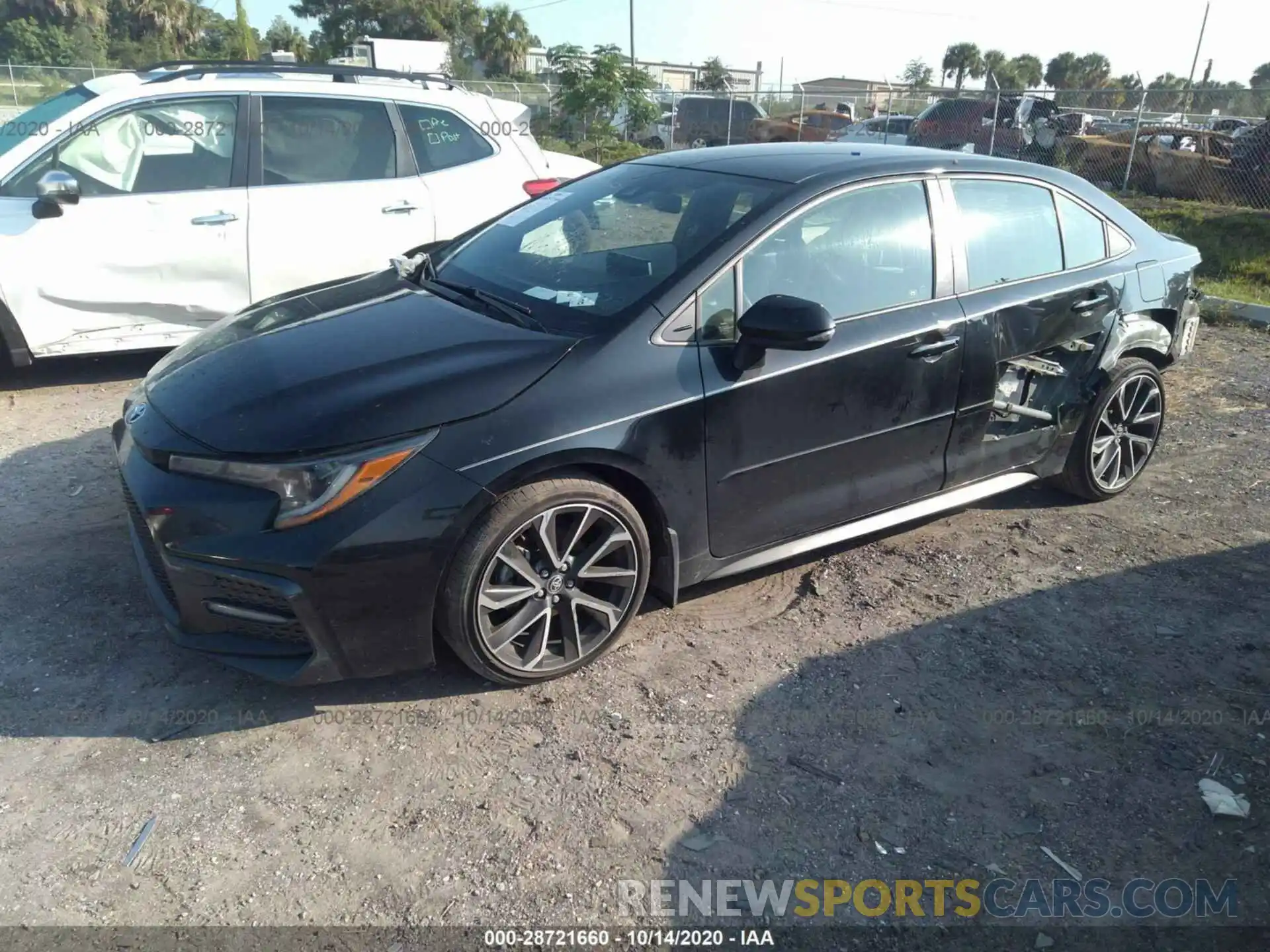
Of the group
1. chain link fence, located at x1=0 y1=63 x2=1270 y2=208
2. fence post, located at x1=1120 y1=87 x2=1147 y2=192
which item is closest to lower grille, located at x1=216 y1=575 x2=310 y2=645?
chain link fence, located at x1=0 y1=63 x2=1270 y2=208

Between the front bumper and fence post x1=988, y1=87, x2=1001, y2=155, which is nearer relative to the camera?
the front bumper

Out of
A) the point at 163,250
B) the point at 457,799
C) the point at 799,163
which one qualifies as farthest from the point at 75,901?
the point at 163,250

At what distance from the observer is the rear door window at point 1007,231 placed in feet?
13.2

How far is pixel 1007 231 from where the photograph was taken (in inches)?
164

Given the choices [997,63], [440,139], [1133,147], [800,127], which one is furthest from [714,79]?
[997,63]

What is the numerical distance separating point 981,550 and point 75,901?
3.70 metres

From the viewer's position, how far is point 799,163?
3873mm

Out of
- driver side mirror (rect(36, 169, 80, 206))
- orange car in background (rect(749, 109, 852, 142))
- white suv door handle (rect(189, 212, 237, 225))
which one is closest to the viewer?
driver side mirror (rect(36, 169, 80, 206))

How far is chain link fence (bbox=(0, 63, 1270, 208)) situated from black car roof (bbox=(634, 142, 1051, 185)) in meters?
8.49

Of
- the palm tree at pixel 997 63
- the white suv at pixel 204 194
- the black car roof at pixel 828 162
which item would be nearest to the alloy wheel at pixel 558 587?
the black car roof at pixel 828 162

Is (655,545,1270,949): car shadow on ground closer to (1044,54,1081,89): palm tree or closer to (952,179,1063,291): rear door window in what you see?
(952,179,1063,291): rear door window

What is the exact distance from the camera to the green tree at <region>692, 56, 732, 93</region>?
31.2m

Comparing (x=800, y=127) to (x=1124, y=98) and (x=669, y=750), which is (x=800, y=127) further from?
(x=669, y=750)

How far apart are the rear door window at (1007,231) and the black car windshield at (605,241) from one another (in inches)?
37.4
